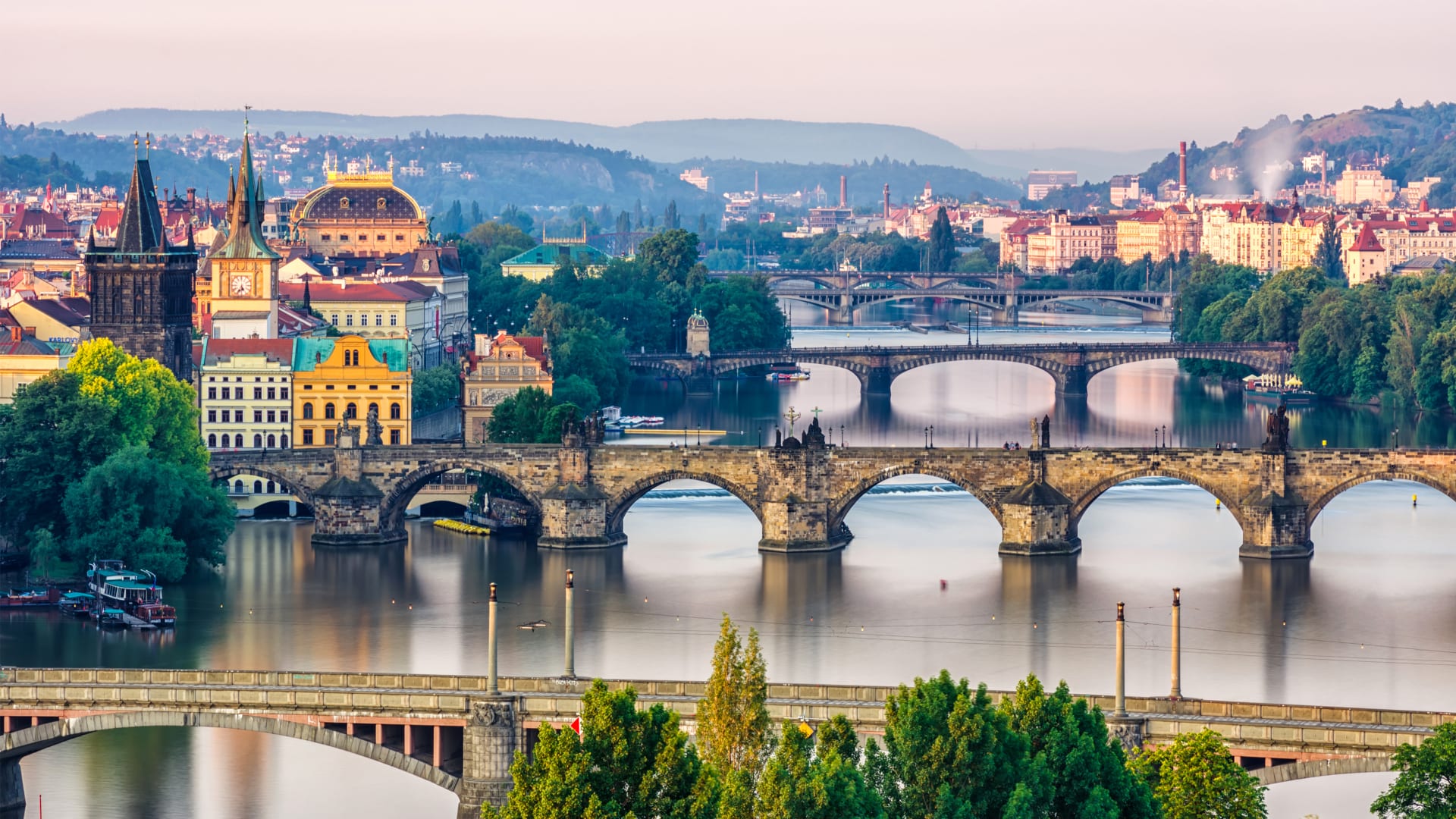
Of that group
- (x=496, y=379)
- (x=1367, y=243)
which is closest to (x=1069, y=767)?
(x=496, y=379)

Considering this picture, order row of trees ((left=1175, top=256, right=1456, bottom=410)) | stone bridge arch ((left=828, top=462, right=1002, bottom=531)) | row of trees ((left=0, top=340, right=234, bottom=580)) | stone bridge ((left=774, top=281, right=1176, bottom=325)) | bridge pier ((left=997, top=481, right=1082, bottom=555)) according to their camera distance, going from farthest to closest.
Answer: stone bridge ((left=774, top=281, right=1176, bottom=325))
row of trees ((left=1175, top=256, right=1456, bottom=410))
stone bridge arch ((left=828, top=462, right=1002, bottom=531))
bridge pier ((left=997, top=481, right=1082, bottom=555))
row of trees ((left=0, top=340, right=234, bottom=580))

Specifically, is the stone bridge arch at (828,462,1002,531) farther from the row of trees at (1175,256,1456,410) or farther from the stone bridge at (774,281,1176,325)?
the stone bridge at (774,281,1176,325)

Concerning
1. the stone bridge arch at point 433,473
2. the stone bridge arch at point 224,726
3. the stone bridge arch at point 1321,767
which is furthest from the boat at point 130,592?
the stone bridge arch at point 1321,767

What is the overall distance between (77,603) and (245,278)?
81.4 feet

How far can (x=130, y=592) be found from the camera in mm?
59188

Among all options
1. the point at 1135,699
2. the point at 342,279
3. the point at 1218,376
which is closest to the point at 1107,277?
the point at 1218,376

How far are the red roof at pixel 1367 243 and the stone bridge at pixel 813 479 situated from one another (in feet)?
325

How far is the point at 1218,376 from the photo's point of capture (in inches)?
4564

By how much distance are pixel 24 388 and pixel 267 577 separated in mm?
7539

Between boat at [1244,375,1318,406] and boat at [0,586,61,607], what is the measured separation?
55.7 metres

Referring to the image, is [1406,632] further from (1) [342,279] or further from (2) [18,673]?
(1) [342,279]

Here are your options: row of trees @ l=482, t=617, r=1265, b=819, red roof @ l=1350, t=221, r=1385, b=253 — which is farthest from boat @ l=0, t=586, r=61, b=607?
red roof @ l=1350, t=221, r=1385, b=253

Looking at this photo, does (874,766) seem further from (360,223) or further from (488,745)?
(360,223)

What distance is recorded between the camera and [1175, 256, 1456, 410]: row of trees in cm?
9750
